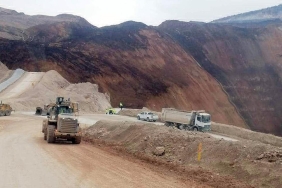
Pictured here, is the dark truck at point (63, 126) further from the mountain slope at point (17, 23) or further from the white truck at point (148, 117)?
the mountain slope at point (17, 23)

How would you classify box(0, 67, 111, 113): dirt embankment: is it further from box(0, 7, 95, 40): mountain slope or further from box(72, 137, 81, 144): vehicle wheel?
box(0, 7, 95, 40): mountain slope

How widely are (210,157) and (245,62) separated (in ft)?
345

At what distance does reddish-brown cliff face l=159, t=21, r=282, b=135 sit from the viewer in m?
101

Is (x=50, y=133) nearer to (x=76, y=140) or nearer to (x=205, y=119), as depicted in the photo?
(x=76, y=140)

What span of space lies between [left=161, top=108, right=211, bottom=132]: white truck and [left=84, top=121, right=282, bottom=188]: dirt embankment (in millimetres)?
22112

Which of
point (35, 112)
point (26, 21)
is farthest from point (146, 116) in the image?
point (26, 21)

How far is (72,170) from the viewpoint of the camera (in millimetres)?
16797

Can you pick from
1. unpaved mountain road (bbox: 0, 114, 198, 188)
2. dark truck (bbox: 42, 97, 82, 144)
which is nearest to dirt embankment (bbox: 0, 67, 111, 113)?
dark truck (bbox: 42, 97, 82, 144)

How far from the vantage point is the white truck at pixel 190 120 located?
48.0 m

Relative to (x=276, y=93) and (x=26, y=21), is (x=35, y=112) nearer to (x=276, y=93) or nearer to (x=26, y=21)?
(x=276, y=93)

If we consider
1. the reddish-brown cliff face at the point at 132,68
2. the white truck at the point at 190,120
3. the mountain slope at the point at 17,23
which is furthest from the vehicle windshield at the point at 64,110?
the mountain slope at the point at 17,23

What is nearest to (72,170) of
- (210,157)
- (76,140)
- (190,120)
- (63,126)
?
(210,157)

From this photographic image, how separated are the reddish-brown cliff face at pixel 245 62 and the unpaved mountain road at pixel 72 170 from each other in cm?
7902

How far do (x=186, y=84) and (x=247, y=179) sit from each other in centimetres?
8237
